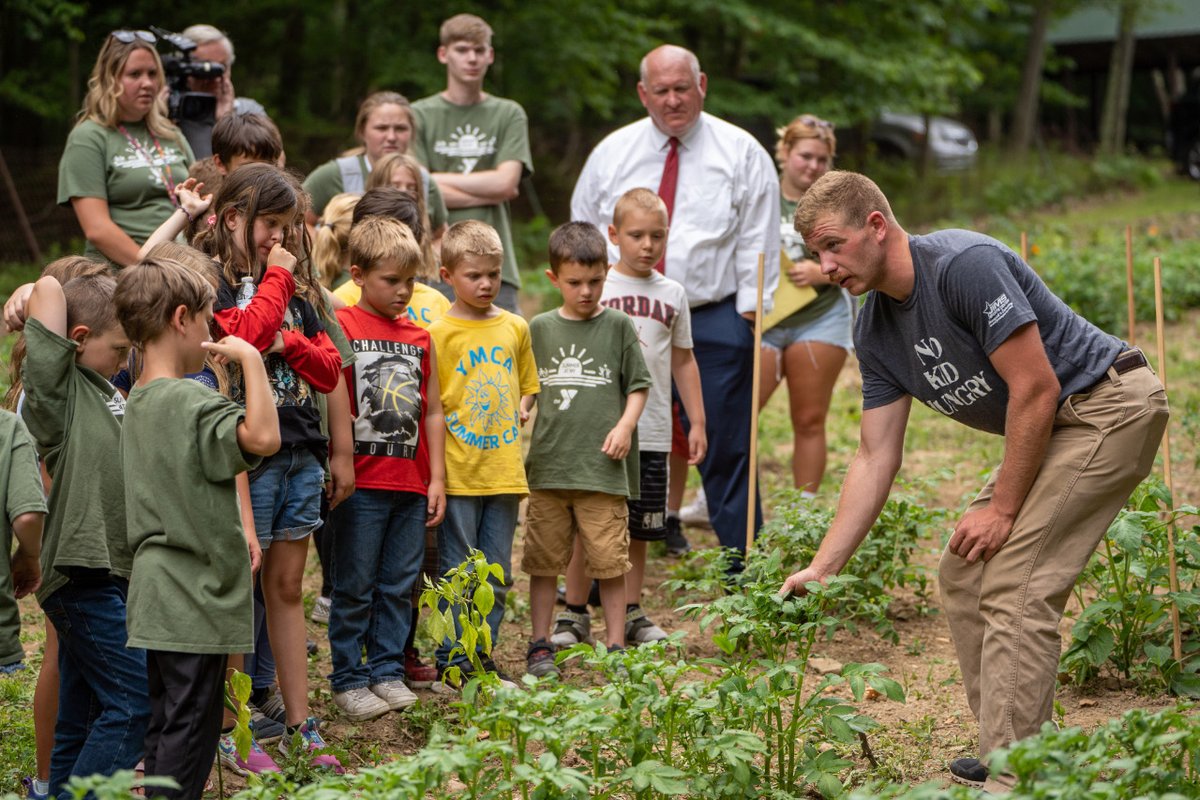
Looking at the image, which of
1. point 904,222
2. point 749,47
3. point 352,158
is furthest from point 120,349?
point 749,47

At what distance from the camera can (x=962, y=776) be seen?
154 inches

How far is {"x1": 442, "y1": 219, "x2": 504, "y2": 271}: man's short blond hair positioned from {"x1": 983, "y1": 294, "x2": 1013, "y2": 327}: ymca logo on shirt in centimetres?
172

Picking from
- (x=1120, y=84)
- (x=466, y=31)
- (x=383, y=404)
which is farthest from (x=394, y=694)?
(x=1120, y=84)

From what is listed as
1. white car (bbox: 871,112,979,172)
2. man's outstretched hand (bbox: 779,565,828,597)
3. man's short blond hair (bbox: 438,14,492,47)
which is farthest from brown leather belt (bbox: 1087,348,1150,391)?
white car (bbox: 871,112,979,172)

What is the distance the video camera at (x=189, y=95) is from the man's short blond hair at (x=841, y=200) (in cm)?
323

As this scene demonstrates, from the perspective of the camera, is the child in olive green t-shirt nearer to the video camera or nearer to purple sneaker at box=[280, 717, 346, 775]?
purple sneaker at box=[280, 717, 346, 775]

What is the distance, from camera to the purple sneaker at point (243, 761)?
3955 millimetres

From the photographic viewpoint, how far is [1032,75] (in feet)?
86.4

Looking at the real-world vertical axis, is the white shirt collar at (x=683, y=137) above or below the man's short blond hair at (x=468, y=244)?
above

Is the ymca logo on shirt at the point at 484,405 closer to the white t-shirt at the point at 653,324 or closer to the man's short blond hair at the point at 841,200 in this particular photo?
the white t-shirt at the point at 653,324

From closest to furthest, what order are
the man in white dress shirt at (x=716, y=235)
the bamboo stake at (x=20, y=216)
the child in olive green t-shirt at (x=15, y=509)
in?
the child in olive green t-shirt at (x=15, y=509) < the man in white dress shirt at (x=716, y=235) < the bamboo stake at (x=20, y=216)

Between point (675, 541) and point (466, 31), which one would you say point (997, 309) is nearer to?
point (675, 541)

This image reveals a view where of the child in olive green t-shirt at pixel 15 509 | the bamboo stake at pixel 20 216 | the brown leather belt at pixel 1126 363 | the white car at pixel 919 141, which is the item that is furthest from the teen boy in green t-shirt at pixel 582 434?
the white car at pixel 919 141

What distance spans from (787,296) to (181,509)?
Result: 3689 mm
